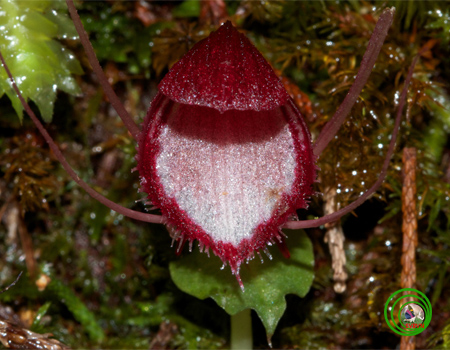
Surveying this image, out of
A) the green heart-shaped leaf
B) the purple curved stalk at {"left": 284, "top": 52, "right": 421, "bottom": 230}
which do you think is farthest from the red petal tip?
the green heart-shaped leaf

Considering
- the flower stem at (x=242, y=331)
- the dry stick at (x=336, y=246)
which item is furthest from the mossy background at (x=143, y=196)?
the flower stem at (x=242, y=331)

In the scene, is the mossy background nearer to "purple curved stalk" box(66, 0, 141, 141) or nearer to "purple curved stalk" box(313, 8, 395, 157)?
"purple curved stalk" box(313, 8, 395, 157)

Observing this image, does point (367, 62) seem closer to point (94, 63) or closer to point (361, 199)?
point (361, 199)

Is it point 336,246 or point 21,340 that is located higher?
point 336,246

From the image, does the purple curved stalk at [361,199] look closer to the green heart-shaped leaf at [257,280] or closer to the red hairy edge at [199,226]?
the red hairy edge at [199,226]

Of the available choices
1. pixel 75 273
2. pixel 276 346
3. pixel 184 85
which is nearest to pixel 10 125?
pixel 75 273

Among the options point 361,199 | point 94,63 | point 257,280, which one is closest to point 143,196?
point 257,280
